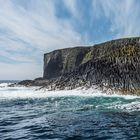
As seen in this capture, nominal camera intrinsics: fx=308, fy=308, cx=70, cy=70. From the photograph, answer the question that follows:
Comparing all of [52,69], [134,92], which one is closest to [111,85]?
[134,92]

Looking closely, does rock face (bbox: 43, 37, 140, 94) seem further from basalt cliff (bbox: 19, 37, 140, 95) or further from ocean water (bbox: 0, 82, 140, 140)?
ocean water (bbox: 0, 82, 140, 140)

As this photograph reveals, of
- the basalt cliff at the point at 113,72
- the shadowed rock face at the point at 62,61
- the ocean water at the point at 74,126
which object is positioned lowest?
the ocean water at the point at 74,126

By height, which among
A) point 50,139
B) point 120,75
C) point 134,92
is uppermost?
point 120,75

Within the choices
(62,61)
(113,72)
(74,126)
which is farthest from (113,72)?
(62,61)

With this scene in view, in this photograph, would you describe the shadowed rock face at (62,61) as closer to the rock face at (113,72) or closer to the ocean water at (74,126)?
the rock face at (113,72)

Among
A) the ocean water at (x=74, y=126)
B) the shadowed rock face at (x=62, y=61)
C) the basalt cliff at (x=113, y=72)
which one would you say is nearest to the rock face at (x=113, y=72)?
the basalt cliff at (x=113, y=72)

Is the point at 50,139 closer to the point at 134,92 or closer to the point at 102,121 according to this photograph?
the point at 102,121

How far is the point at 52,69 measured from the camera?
13075 cm

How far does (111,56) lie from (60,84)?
13407 mm

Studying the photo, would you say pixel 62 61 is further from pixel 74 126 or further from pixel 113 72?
pixel 74 126

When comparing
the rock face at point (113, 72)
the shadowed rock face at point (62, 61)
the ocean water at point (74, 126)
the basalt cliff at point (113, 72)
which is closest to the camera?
the ocean water at point (74, 126)

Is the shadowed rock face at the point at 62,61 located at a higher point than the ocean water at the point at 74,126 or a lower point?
higher

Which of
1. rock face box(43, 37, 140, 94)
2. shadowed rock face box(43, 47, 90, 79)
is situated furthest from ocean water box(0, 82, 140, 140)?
shadowed rock face box(43, 47, 90, 79)

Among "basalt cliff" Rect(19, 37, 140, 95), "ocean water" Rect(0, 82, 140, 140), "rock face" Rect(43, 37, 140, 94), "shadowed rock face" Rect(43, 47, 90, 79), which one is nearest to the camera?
"ocean water" Rect(0, 82, 140, 140)
